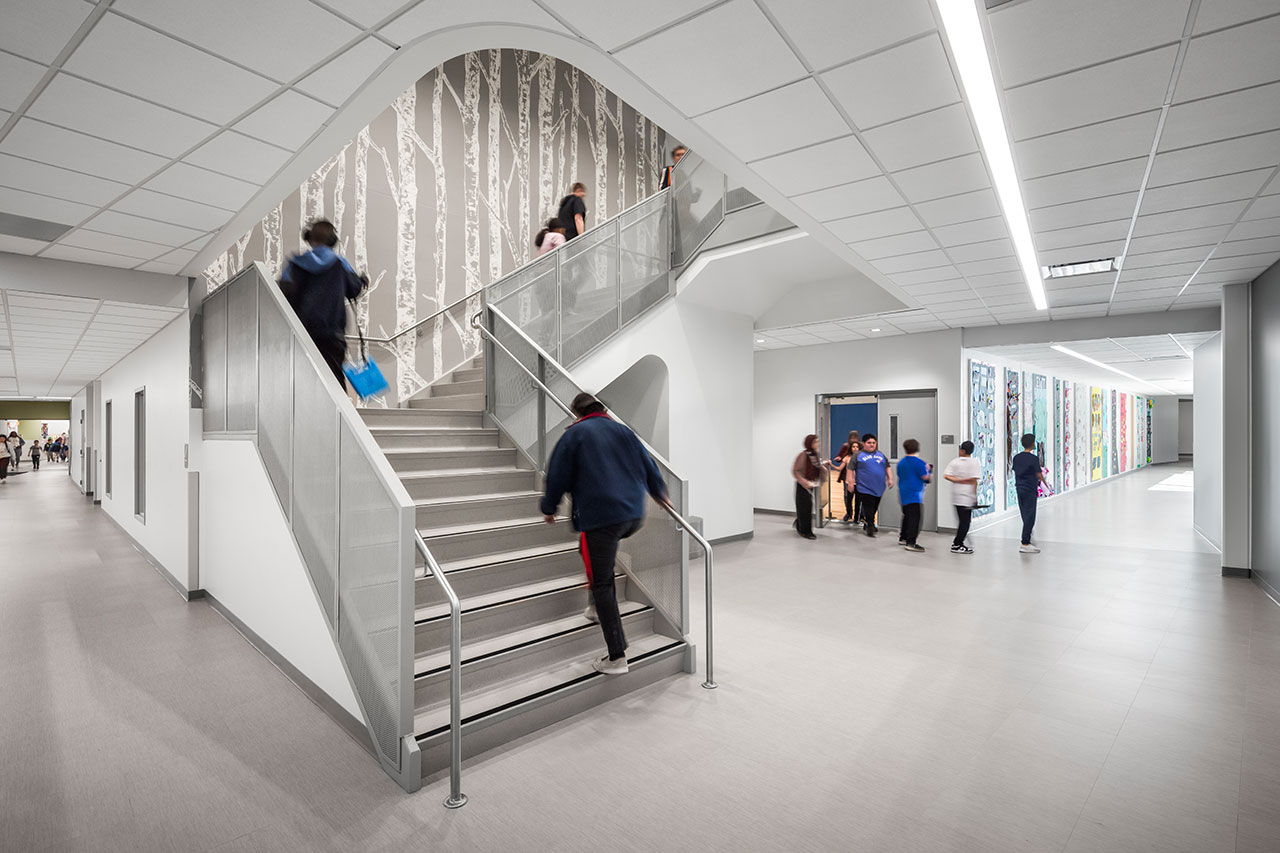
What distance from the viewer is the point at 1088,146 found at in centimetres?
362

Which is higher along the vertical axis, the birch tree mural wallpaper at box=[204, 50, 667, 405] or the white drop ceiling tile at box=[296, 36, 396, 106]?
the birch tree mural wallpaper at box=[204, 50, 667, 405]

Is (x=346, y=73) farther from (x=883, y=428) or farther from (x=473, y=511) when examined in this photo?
(x=883, y=428)

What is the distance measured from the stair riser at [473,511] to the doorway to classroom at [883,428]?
7.05 m

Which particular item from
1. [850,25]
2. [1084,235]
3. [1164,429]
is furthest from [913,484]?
[1164,429]

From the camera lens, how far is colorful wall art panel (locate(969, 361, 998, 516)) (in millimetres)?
9969

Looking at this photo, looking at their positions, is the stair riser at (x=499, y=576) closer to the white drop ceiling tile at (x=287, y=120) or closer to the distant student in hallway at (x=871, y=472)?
the white drop ceiling tile at (x=287, y=120)

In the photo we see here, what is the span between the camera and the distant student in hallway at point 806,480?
9273 millimetres

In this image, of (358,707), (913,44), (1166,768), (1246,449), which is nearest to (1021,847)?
(1166,768)

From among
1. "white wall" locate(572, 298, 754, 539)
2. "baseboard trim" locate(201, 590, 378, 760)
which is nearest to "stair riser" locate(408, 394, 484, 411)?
"white wall" locate(572, 298, 754, 539)

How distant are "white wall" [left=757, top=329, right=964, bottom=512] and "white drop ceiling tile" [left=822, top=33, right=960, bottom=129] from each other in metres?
6.40

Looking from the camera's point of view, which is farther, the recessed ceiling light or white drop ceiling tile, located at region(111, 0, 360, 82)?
the recessed ceiling light

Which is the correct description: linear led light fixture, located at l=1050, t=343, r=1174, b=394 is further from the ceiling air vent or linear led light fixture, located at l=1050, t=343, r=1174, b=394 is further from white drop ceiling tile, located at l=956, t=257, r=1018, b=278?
the ceiling air vent

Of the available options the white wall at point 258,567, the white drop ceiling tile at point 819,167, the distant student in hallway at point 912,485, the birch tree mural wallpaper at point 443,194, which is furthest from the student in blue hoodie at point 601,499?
the distant student in hallway at point 912,485

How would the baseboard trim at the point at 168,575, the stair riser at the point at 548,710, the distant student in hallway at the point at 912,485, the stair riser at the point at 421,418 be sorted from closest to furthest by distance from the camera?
1. the stair riser at the point at 548,710
2. the stair riser at the point at 421,418
3. the baseboard trim at the point at 168,575
4. the distant student in hallway at the point at 912,485
